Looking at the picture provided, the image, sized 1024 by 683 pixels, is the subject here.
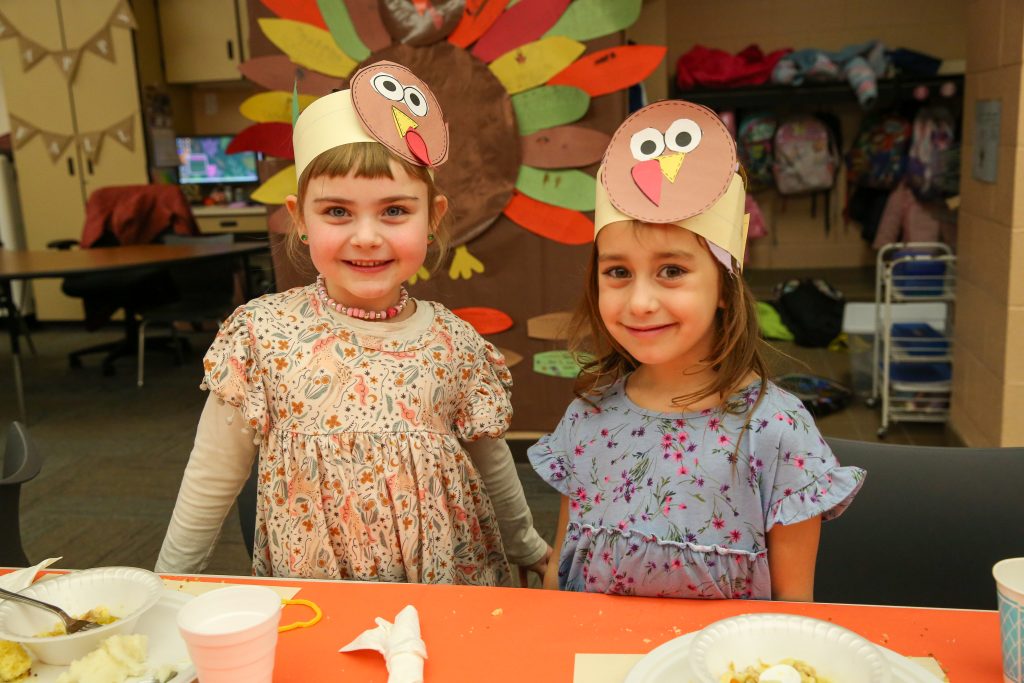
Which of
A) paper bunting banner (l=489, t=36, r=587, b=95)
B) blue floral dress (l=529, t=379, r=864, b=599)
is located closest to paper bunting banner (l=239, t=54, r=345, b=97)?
paper bunting banner (l=489, t=36, r=587, b=95)

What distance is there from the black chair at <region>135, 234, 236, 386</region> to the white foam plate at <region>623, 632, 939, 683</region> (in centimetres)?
415

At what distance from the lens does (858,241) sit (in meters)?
6.01

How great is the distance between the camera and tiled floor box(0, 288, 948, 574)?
107 inches

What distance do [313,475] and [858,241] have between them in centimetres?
557

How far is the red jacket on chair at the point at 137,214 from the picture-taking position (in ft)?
16.1

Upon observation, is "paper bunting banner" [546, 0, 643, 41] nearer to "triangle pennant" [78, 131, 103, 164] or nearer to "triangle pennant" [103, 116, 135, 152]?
"triangle pennant" [103, 116, 135, 152]

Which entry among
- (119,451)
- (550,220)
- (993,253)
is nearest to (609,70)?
(550,220)

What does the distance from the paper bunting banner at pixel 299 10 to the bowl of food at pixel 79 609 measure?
2.14 m

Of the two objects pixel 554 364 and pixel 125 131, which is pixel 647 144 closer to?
pixel 554 364

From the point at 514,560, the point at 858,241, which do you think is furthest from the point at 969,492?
the point at 858,241

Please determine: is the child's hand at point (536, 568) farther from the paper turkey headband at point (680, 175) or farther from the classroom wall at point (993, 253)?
the classroom wall at point (993, 253)

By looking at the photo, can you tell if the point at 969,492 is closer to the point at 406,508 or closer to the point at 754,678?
the point at 754,678

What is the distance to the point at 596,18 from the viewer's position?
263cm

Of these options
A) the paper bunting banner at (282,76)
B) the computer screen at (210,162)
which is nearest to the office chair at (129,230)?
the computer screen at (210,162)
